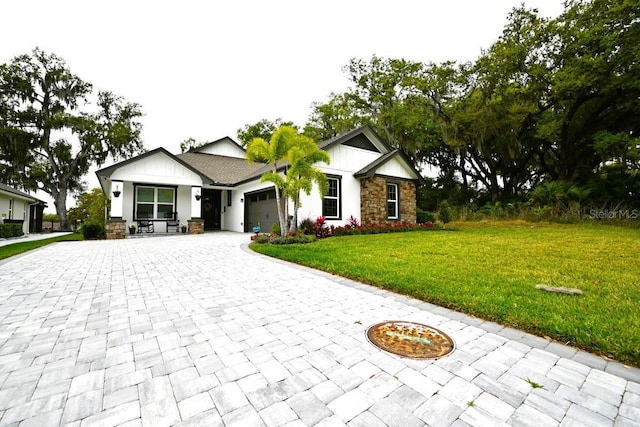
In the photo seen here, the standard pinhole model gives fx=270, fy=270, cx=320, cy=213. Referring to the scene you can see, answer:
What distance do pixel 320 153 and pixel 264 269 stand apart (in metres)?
5.26

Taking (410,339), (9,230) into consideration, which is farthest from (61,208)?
(410,339)

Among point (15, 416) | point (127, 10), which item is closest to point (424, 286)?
point (15, 416)

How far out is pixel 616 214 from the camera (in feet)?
39.6

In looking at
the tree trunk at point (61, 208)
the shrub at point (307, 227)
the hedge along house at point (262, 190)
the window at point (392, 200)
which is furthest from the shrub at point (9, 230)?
the window at point (392, 200)

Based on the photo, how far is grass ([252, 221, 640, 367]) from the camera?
2479 millimetres

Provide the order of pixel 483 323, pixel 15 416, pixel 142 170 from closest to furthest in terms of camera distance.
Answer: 1. pixel 15 416
2. pixel 483 323
3. pixel 142 170

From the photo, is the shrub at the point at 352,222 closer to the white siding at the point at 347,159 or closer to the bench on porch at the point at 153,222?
the white siding at the point at 347,159

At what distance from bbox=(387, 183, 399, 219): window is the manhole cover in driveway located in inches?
471

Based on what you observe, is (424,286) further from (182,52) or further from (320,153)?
(182,52)

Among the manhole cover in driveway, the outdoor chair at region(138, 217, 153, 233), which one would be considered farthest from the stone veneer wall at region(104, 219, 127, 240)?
the manhole cover in driveway

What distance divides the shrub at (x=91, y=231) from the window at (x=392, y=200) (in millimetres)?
13680

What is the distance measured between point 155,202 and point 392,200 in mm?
12387

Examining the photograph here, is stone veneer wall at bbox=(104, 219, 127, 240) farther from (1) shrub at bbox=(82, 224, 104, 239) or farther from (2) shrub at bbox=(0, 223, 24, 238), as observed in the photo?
(2) shrub at bbox=(0, 223, 24, 238)

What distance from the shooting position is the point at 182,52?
404 inches
